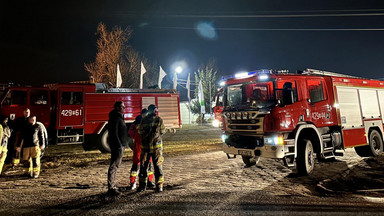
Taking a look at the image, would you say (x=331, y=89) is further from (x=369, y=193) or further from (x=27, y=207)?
(x=27, y=207)

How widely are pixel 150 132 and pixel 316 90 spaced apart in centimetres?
525

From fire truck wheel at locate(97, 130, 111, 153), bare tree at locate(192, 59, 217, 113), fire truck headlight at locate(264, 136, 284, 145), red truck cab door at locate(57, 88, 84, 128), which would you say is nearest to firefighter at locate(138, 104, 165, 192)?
fire truck headlight at locate(264, 136, 284, 145)

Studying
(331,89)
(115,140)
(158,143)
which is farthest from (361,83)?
(115,140)

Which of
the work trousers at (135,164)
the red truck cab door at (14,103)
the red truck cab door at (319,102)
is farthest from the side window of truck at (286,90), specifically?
the red truck cab door at (14,103)

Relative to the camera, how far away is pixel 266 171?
6.25 metres

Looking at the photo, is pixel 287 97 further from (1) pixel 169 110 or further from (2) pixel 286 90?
(1) pixel 169 110

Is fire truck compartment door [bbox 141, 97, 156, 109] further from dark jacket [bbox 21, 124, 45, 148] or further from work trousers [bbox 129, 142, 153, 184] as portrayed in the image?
work trousers [bbox 129, 142, 153, 184]

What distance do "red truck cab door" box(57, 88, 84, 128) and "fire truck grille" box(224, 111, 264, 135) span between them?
685 centimetres

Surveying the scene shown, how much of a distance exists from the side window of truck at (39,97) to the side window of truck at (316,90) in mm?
10391

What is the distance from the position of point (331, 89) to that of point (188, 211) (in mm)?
6147

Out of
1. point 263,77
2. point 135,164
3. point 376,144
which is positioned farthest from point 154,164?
point 376,144

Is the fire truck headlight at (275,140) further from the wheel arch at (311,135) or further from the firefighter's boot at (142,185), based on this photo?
the firefighter's boot at (142,185)

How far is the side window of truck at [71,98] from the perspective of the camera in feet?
30.9

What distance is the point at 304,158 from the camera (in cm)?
568
